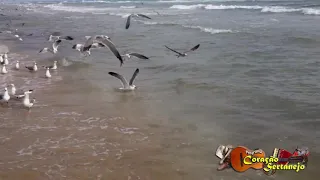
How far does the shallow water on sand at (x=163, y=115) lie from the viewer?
5.01 metres

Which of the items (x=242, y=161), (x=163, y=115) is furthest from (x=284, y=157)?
(x=163, y=115)

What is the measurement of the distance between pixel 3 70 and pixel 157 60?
4.43 meters

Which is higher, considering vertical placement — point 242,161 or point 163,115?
point 242,161

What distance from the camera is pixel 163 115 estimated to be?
694 cm

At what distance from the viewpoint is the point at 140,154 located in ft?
17.4

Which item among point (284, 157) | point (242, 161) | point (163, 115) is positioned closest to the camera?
point (242, 161)

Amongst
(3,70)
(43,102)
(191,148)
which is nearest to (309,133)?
(191,148)

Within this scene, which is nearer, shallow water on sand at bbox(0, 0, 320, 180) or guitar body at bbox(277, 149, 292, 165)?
guitar body at bbox(277, 149, 292, 165)

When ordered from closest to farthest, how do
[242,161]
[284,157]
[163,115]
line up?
[242,161]
[284,157]
[163,115]

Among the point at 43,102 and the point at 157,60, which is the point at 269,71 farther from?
the point at 43,102

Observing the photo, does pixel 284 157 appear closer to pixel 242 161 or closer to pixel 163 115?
pixel 242 161

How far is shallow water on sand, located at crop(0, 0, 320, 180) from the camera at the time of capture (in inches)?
197

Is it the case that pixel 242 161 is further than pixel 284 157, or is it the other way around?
pixel 284 157

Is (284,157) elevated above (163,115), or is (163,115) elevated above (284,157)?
(284,157)
